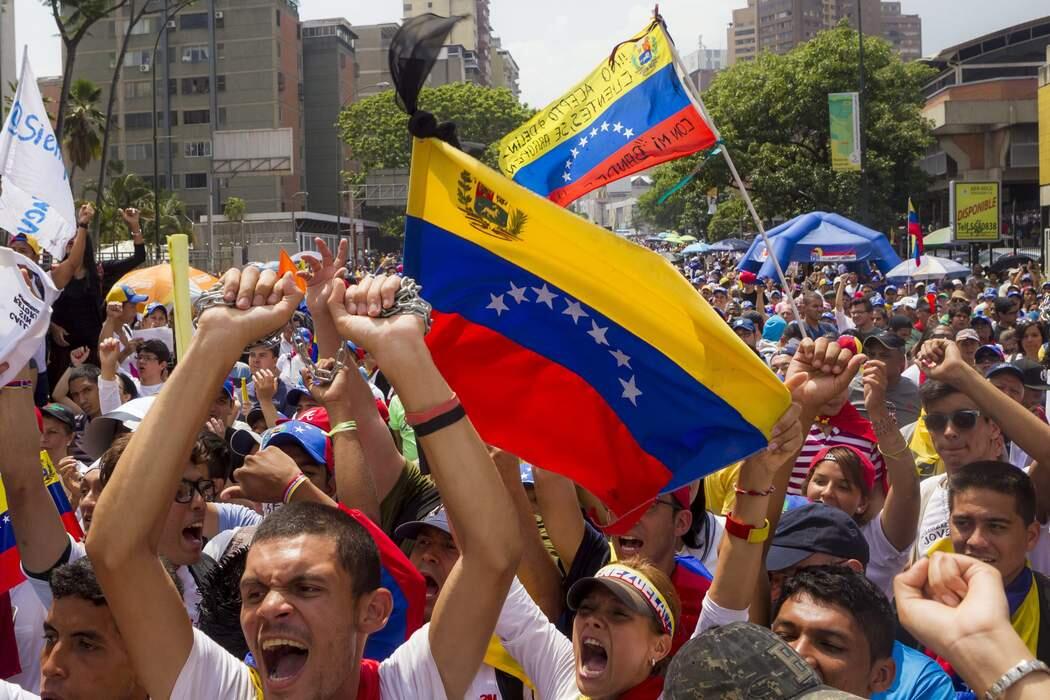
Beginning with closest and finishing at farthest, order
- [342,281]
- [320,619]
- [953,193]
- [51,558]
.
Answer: [320,619] < [342,281] < [51,558] < [953,193]

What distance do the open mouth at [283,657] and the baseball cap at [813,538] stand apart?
6.01 ft


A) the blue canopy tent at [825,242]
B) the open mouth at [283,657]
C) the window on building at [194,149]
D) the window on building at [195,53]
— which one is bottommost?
the open mouth at [283,657]

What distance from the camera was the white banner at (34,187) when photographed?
26.5 feet

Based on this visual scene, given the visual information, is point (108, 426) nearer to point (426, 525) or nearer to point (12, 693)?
point (426, 525)

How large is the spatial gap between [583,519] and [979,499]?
4.59 feet

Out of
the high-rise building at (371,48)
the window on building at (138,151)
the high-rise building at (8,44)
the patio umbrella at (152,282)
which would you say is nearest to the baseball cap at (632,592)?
the patio umbrella at (152,282)

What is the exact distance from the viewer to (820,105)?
4869 cm

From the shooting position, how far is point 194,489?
190 inches

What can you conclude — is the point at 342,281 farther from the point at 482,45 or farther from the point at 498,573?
the point at 482,45

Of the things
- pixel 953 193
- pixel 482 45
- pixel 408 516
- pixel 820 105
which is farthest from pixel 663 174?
pixel 482 45

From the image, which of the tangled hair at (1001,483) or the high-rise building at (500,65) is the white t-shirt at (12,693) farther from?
the high-rise building at (500,65)

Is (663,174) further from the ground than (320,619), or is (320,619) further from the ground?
(663,174)

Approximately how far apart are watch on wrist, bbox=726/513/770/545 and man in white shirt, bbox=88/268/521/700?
2.87ft

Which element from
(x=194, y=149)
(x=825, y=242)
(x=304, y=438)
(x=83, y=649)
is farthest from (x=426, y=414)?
(x=194, y=149)
